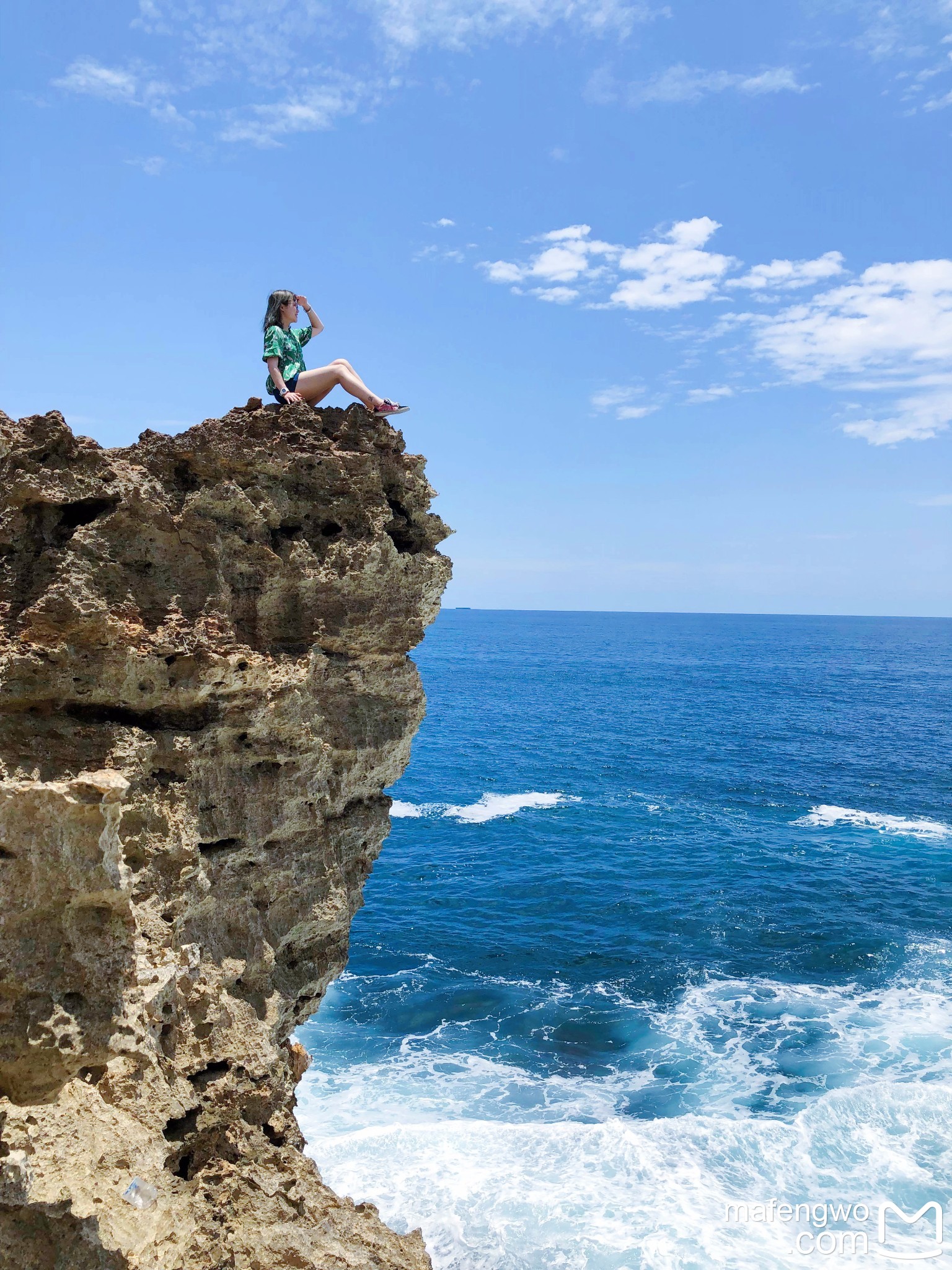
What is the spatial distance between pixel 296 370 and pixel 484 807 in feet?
125

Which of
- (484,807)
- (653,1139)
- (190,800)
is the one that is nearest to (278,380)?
(190,800)

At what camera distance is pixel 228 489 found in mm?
10891

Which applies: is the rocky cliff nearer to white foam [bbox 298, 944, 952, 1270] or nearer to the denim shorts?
the denim shorts

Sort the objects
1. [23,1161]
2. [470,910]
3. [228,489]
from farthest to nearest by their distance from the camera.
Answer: [470,910]
[228,489]
[23,1161]

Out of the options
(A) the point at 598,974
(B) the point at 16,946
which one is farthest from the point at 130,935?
(A) the point at 598,974

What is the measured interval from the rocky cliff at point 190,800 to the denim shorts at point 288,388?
24cm

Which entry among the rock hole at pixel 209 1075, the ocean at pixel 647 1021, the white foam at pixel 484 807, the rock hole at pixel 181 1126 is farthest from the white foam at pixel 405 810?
the rock hole at pixel 181 1126

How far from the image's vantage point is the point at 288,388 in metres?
11.6

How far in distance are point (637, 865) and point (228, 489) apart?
31.6m

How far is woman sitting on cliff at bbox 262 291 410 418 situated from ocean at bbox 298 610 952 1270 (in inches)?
660

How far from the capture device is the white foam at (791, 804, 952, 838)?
41.7 meters

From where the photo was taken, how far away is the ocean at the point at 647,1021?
1731 cm

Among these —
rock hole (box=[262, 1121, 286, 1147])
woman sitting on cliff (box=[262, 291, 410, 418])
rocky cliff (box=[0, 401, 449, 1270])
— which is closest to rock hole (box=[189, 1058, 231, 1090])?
rocky cliff (box=[0, 401, 449, 1270])

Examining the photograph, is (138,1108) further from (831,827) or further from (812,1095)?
(831,827)
